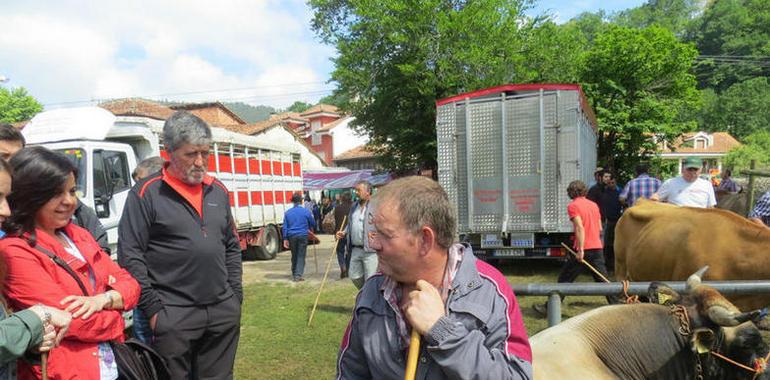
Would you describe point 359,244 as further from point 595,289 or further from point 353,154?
point 353,154

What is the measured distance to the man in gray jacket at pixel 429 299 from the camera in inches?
52.4

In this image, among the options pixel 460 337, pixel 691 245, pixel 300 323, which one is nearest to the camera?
pixel 460 337

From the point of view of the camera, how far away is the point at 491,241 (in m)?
9.32

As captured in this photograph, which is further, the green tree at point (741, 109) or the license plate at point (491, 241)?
the green tree at point (741, 109)

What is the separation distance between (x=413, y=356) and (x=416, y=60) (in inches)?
764

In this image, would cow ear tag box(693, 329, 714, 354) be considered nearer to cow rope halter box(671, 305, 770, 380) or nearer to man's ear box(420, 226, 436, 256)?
cow rope halter box(671, 305, 770, 380)

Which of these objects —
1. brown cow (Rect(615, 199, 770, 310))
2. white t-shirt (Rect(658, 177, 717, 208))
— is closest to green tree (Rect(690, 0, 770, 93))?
white t-shirt (Rect(658, 177, 717, 208))

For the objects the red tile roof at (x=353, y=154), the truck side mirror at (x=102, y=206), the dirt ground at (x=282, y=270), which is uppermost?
the red tile roof at (x=353, y=154)

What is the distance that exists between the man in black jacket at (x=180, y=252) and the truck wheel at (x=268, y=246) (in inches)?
455

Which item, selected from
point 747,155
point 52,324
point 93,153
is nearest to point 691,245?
point 52,324

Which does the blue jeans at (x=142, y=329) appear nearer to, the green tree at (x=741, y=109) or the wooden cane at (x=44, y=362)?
the wooden cane at (x=44, y=362)

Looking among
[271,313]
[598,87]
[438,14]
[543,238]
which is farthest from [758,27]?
[271,313]

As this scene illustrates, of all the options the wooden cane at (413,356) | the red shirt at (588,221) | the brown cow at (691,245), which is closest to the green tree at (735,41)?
the red shirt at (588,221)

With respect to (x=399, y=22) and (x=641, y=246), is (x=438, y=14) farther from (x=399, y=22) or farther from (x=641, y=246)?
(x=641, y=246)
